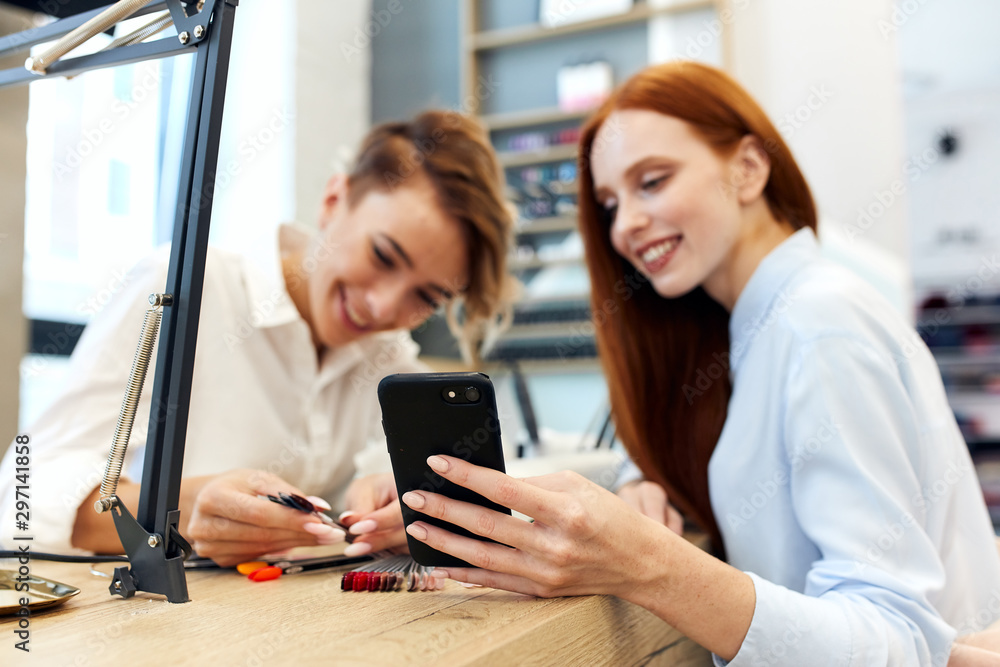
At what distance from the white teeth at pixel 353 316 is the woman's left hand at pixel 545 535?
2.58ft

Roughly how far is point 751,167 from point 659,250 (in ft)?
0.62

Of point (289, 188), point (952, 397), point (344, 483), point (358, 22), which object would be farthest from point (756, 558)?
point (358, 22)

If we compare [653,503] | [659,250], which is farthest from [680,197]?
[653,503]

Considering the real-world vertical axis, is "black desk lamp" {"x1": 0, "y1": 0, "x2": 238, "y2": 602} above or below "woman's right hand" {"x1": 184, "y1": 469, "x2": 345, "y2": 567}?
above

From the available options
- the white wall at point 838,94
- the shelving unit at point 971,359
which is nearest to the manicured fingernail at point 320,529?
the white wall at point 838,94

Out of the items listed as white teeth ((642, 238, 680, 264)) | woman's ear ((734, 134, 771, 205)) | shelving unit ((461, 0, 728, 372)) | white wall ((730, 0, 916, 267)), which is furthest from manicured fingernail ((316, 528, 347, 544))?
white wall ((730, 0, 916, 267))

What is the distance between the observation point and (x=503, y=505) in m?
0.58

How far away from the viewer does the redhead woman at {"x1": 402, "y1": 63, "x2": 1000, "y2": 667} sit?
62 cm

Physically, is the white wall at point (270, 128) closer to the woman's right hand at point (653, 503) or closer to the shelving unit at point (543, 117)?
the shelving unit at point (543, 117)

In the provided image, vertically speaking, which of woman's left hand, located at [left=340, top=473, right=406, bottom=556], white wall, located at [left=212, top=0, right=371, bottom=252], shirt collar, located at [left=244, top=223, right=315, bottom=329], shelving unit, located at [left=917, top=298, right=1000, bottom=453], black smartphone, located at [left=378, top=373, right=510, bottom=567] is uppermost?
white wall, located at [left=212, top=0, right=371, bottom=252]

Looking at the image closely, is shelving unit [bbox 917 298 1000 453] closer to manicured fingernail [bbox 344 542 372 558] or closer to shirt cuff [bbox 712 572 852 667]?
shirt cuff [bbox 712 572 852 667]

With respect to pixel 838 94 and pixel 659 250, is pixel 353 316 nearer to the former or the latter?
pixel 659 250

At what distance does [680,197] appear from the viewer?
3.62ft

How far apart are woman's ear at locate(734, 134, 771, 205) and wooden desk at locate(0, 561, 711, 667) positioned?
69 centimetres
